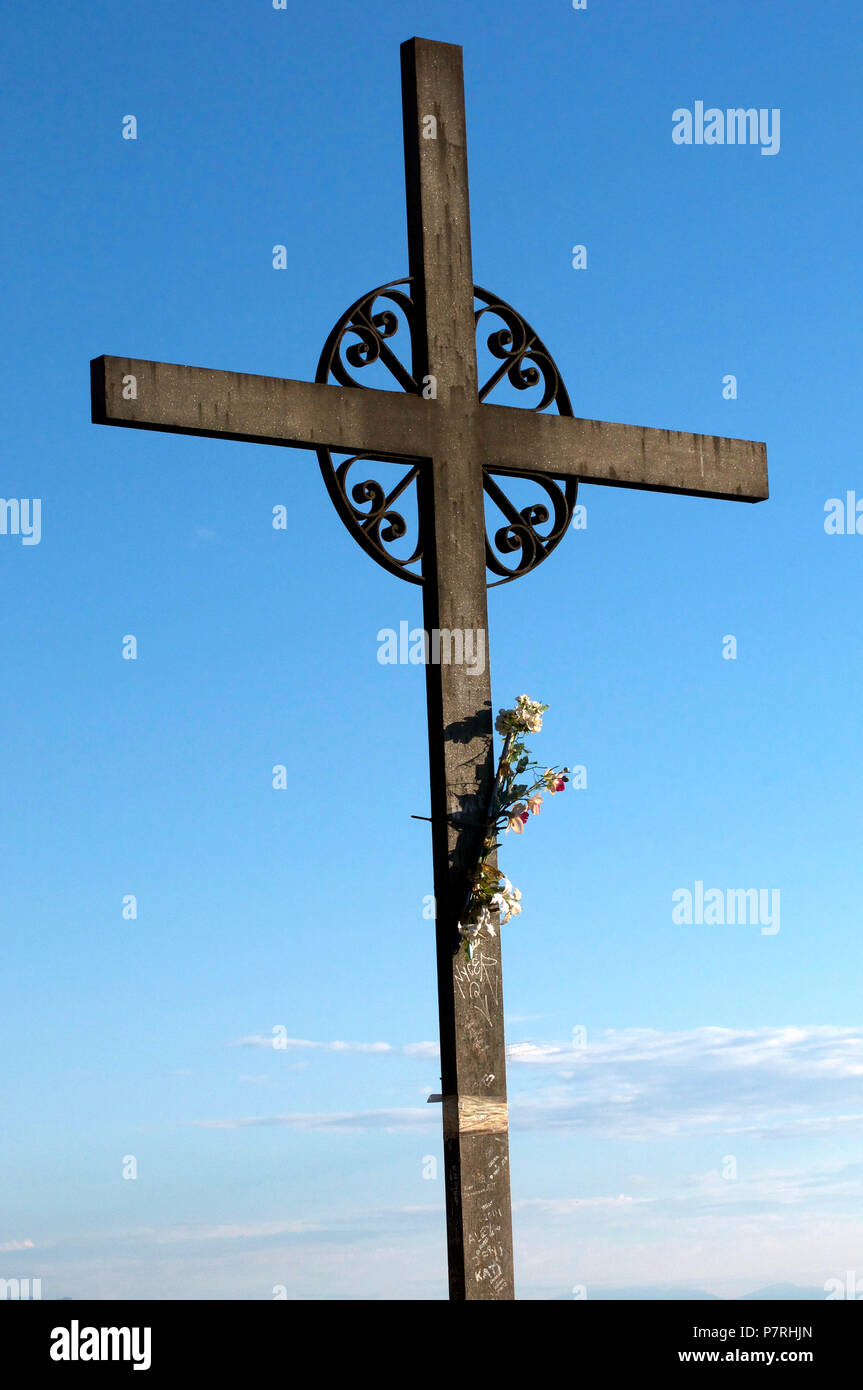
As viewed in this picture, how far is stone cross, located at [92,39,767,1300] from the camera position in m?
6.89

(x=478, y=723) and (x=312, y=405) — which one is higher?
(x=312, y=405)

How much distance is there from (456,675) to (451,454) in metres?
0.94

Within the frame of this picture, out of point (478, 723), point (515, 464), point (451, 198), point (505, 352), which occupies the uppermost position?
point (451, 198)

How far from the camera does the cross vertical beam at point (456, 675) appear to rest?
685 cm

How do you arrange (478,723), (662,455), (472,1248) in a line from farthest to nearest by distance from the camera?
(662,455) < (478,723) < (472,1248)

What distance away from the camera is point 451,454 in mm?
7477

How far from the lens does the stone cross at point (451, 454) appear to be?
689 centimetres

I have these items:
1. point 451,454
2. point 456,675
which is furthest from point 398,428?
point 456,675

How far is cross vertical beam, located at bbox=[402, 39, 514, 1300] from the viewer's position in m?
6.85

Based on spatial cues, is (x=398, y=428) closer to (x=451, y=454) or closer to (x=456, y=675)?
(x=451, y=454)
